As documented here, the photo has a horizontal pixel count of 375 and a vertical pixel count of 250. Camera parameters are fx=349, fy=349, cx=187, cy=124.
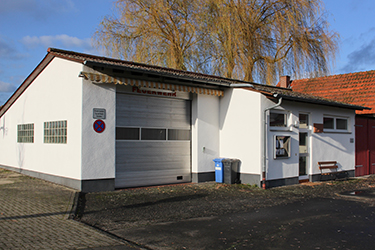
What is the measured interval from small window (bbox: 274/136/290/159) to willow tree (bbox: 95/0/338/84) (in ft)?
26.9

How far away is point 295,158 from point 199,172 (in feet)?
12.4

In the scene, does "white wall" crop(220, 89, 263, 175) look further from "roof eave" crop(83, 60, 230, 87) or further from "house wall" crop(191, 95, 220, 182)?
"roof eave" crop(83, 60, 230, 87)

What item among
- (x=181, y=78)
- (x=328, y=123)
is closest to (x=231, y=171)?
(x=181, y=78)

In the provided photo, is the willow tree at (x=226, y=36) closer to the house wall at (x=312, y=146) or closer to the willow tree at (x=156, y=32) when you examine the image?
the willow tree at (x=156, y=32)

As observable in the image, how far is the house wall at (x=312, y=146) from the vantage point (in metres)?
12.7

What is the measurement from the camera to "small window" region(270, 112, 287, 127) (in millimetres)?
12875

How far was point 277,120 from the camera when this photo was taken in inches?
516

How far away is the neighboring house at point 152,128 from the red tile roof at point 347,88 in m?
7.14

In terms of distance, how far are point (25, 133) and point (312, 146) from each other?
39.7 ft

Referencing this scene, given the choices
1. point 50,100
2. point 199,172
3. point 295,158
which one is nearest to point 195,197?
point 199,172

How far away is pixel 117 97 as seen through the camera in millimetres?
11461

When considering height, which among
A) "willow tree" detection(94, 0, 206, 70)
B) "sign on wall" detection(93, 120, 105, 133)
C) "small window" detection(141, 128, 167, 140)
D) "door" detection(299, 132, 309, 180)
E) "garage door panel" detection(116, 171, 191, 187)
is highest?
"willow tree" detection(94, 0, 206, 70)

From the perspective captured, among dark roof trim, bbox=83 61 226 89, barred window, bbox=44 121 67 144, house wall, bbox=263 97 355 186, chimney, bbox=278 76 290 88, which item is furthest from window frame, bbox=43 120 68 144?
chimney, bbox=278 76 290 88

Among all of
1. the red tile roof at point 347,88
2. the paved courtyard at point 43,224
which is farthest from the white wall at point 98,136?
the red tile roof at point 347,88
